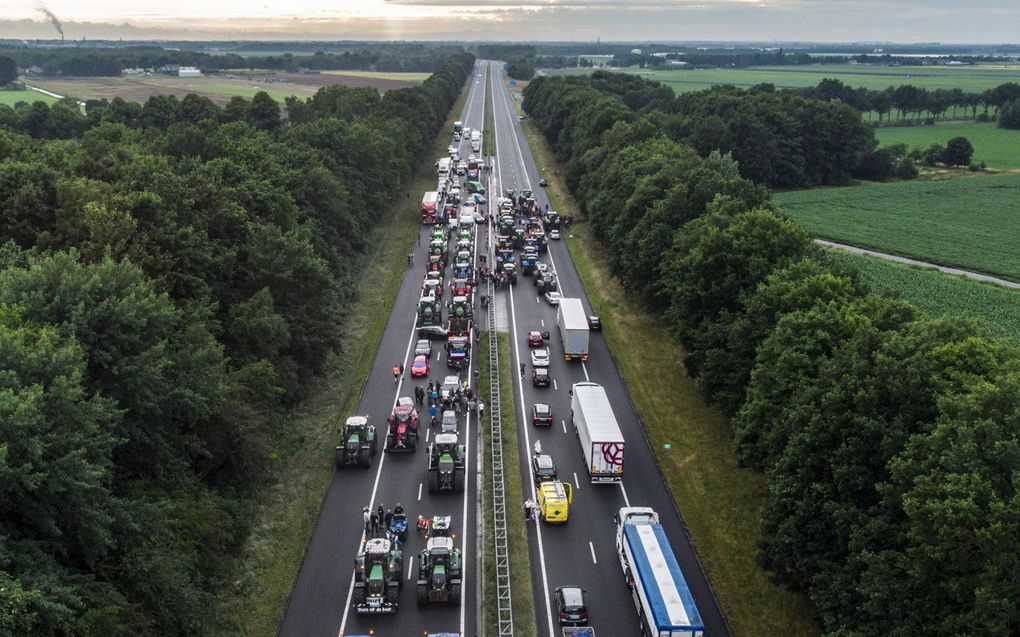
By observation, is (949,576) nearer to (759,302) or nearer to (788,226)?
(759,302)

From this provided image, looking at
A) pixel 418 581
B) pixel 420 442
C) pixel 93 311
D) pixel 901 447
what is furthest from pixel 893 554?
pixel 93 311

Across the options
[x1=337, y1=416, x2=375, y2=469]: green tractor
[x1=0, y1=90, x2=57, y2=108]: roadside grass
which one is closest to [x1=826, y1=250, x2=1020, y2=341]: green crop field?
[x1=337, y1=416, x2=375, y2=469]: green tractor

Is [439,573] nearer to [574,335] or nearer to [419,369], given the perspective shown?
[419,369]

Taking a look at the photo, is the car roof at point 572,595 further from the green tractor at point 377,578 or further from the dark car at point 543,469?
the dark car at point 543,469

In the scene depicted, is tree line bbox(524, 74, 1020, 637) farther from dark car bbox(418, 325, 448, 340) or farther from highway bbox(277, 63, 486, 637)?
dark car bbox(418, 325, 448, 340)

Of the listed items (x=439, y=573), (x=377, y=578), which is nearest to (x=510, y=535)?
(x=439, y=573)

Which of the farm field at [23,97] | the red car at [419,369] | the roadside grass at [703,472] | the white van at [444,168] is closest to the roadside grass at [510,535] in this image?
the red car at [419,369]
